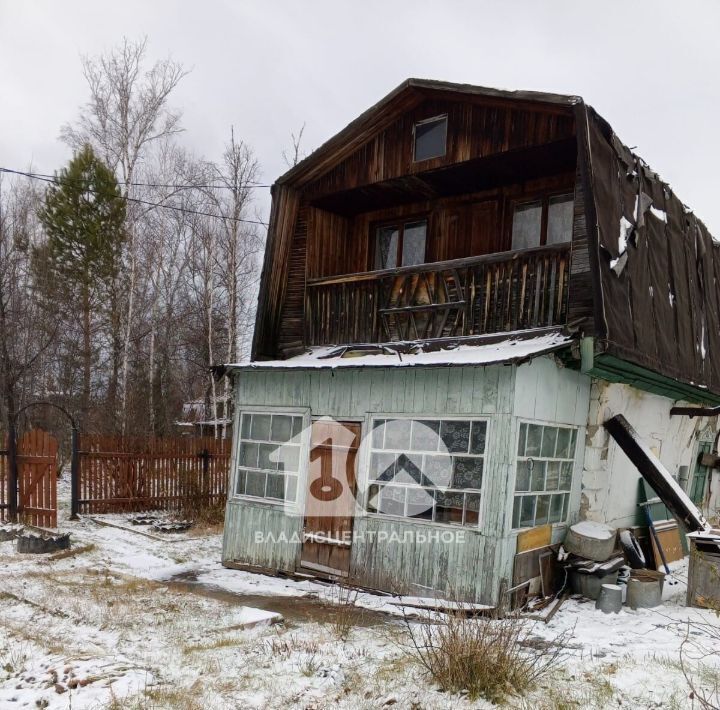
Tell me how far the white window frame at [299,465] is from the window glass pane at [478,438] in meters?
2.54

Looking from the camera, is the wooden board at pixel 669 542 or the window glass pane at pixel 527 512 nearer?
the window glass pane at pixel 527 512

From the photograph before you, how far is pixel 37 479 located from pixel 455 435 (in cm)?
819

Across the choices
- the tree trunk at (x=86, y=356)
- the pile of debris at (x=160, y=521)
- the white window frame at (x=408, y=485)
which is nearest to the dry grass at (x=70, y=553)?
the pile of debris at (x=160, y=521)

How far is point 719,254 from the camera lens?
12273 millimetres

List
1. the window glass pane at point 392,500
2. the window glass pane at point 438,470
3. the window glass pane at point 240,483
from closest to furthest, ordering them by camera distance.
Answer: the window glass pane at point 438,470 < the window glass pane at point 392,500 < the window glass pane at point 240,483

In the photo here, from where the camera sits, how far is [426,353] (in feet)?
28.0

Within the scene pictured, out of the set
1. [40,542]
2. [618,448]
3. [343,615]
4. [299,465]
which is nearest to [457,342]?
[299,465]

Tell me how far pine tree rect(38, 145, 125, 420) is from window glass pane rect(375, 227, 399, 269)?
54.2 ft

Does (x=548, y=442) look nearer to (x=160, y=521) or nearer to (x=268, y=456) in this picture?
(x=268, y=456)

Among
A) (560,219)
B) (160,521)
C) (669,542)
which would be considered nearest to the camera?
(560,219)

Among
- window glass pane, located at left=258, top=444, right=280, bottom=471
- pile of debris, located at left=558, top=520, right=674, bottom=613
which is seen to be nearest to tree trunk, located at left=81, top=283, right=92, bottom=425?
window glass pane, located at left=258, top=444, right=280, bottom=471

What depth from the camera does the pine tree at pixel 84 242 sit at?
79.1ft

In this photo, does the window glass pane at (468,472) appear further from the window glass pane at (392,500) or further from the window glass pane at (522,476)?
the window glass pane at (392,500)

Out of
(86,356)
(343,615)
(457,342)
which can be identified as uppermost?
(457,342)
